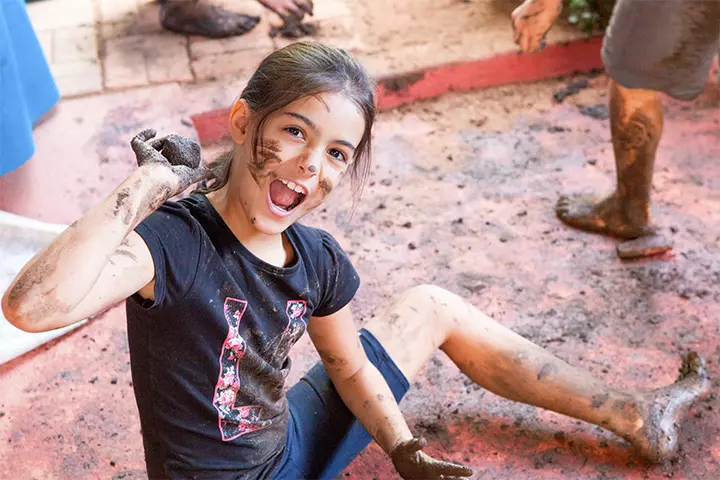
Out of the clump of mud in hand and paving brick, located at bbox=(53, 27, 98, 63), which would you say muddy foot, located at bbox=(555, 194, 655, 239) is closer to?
the clump of mud in hand

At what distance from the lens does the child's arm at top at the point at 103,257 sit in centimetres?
107

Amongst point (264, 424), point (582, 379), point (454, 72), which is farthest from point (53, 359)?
point (454, 72)

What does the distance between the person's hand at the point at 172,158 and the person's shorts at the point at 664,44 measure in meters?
1.66

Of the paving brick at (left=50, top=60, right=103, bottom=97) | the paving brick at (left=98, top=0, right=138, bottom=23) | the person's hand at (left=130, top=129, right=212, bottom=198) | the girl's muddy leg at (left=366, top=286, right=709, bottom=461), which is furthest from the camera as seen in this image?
the paving brick at (left=98, top=0, right=138, bottom=23)

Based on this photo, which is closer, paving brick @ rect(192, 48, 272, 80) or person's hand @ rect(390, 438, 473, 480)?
person's hand @ rect(390, 438, 473, 480)

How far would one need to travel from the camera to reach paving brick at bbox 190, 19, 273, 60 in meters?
3.60

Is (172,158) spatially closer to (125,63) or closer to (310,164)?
(310,164)

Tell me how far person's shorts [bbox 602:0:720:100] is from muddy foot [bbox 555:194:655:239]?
0.46 m

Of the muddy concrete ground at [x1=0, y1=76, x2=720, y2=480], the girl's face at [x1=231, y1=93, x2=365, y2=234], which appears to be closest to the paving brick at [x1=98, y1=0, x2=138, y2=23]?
the muddy concrete ground at [x1=0, y1=76, x2=720, y2=480]

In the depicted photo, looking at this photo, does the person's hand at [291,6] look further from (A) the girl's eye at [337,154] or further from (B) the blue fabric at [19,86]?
(B) the blue fabric at [19,86]

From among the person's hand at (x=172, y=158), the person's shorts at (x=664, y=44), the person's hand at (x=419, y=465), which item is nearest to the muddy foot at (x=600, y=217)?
the person's shorts at (x=664, y=44)

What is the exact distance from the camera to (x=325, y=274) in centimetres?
155

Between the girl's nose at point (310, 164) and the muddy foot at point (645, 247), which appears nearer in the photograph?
the girl's nose at point (310, 164)

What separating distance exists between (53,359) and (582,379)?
55.7 inches
